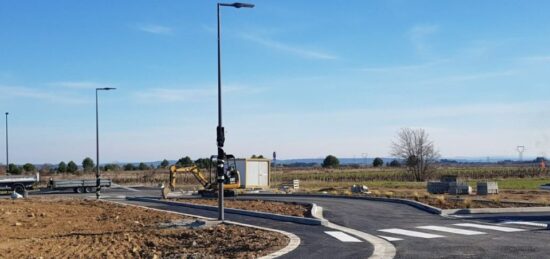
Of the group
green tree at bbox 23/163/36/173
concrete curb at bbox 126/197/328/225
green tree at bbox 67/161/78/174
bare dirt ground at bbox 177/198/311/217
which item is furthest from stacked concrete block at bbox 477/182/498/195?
green tree at bbox 67/161/78/174

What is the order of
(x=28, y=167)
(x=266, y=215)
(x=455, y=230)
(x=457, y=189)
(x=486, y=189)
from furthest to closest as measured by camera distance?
(x=28, y=167) < (x=457, y=189) < (x=486, y=189) < (x=266, y=215) < (x=455, y=230)

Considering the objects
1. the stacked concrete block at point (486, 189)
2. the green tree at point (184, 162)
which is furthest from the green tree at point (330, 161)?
A: the stacked concrete block at point (486, 189)

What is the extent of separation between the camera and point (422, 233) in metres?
18.0

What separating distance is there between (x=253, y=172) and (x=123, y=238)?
103 ft

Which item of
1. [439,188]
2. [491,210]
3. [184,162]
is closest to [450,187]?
[439,188]

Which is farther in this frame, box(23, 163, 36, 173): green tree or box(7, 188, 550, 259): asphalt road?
box(23, 163, 36, 173): green tree

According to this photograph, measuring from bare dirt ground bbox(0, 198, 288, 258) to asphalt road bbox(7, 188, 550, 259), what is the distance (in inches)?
53.7

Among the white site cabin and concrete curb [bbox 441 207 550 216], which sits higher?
the white site cabin

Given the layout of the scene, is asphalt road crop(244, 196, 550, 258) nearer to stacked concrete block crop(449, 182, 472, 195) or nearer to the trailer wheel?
stacked concrete block crop(449, 182, 472, 195)

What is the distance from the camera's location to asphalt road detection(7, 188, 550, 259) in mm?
13906

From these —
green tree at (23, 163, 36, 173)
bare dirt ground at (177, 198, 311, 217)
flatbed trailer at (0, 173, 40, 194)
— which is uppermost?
green tree at (23, 163, 36, 173)

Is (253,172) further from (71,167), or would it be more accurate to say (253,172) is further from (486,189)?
(71,167)

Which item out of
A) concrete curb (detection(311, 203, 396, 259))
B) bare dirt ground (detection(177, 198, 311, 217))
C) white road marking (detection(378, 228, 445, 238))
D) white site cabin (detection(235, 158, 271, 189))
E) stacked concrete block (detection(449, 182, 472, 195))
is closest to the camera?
concrete curb (detection(311, 203, 396, 259))

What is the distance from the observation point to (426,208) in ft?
86.9
